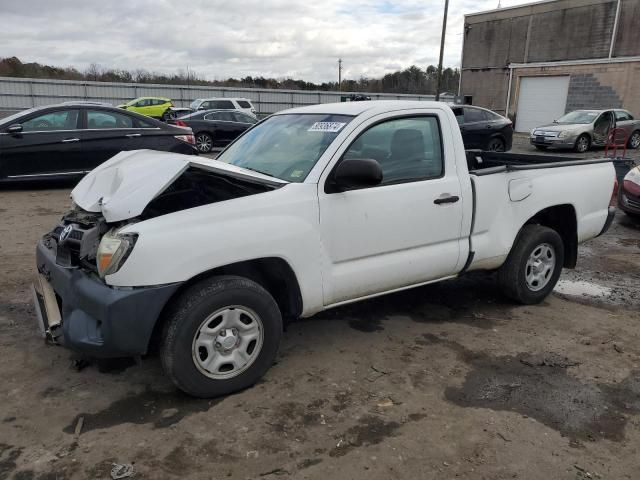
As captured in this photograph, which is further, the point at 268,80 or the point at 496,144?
the point at 268,80

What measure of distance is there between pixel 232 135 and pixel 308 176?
14643mm

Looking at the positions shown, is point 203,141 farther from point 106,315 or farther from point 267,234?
point 106,315

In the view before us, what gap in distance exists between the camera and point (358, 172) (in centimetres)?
332

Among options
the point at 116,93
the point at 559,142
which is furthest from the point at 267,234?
the point at 116,93

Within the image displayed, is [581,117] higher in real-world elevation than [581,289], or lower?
higher

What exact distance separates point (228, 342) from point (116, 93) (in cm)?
3139

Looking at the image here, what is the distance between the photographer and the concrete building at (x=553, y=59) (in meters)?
28.8

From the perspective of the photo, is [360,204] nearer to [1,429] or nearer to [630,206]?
[1,429]

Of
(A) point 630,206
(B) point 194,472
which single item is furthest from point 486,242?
(A) point 630,206

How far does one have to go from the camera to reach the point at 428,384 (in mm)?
3457

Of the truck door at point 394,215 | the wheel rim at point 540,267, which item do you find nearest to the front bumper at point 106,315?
the truck door at point 394,215

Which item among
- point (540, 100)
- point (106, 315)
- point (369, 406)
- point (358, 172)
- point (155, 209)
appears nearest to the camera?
point (106, 315)

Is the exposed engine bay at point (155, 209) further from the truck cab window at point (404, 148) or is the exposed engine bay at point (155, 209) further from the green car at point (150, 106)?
the green car at point (150, 106)

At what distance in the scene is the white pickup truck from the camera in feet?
9.65
